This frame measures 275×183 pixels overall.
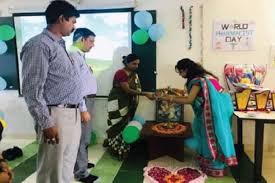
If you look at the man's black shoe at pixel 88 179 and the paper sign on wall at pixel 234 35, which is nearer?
the man's black shoe at pixel 88 179

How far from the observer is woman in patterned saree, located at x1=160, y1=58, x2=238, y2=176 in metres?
2.77

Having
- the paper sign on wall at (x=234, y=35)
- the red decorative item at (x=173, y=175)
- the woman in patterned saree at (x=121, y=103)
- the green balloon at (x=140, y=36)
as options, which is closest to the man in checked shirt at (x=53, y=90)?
the red decorative item at (x=173, y=175)

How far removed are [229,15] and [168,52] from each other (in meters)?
0.85

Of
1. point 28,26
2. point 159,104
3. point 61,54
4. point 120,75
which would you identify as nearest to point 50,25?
point 61,54

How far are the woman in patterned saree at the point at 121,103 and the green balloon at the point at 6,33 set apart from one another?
154 cm

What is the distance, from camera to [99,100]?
388 cm

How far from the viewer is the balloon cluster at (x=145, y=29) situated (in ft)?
11.3

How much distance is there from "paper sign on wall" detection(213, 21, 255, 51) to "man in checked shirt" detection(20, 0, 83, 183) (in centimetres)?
219

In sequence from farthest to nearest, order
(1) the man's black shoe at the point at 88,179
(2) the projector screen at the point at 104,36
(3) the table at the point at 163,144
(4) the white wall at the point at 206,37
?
1. (2) the projector screen at the point at 104,36
2. (4) the white wall at the point at 206,37
3. (3) the table at the point at 163,144
4. (1) the man's black shoe at the point at 88,179

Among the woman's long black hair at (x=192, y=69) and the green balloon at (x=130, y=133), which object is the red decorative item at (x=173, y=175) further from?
the woman's long black hair at (x=192, y=69)

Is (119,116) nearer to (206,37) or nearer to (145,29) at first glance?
(145,29)

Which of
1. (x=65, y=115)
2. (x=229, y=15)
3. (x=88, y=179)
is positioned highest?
(x=229, y=15)

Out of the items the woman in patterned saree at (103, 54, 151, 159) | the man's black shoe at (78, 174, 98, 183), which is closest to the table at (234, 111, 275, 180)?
the woman in patterned saree at (103, 54, 151, 159)

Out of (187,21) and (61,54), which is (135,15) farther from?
(61,54)
